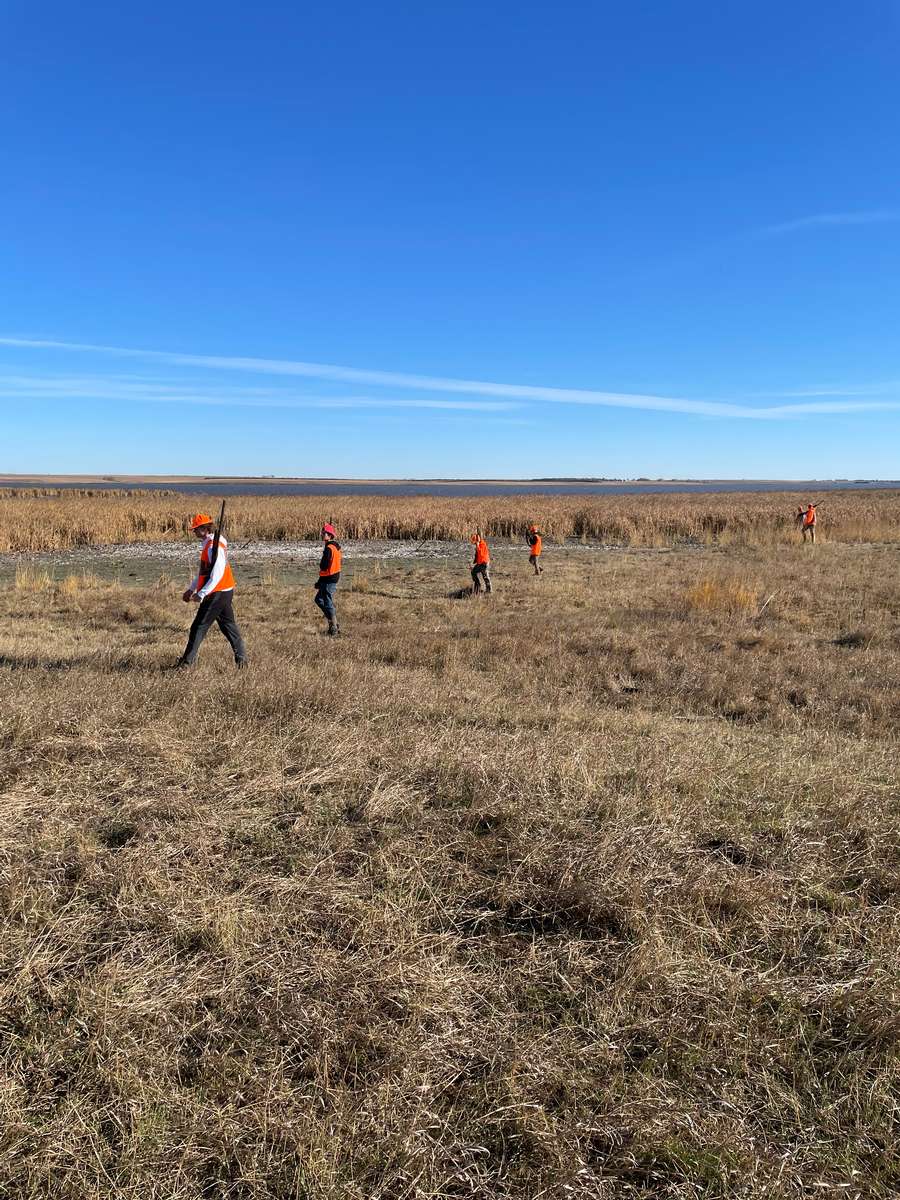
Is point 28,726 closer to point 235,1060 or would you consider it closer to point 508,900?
point 235,1060

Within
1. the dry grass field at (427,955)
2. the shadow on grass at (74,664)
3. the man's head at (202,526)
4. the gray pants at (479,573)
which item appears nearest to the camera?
the dry grass field at (427,955)

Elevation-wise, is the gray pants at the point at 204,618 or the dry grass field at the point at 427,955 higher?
the gray pants at the point at 204,618

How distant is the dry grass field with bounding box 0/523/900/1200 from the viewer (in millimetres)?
2043

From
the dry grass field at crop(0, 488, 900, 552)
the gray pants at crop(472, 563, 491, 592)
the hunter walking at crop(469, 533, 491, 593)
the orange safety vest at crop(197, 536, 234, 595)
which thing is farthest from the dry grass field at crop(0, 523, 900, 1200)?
the dry grass field at crop(0, 488, 900, 552)

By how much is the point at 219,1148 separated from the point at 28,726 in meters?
3.29

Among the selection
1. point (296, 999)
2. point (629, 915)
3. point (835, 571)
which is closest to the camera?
point (296, 999)

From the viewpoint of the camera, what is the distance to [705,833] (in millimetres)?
3730

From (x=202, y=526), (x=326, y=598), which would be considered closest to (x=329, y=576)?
(x=326, y=598)

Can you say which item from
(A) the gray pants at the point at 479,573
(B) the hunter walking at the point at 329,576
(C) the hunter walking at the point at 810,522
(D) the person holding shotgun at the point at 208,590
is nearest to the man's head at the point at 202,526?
(D) the person holding shotgun at the point at 208,590

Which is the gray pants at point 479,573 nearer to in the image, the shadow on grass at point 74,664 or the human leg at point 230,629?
the human leg at point 230,629

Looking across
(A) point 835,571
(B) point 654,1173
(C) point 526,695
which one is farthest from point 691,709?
(A) point 835,571

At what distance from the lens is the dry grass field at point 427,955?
6.70ft

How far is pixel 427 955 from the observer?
9.03 feet

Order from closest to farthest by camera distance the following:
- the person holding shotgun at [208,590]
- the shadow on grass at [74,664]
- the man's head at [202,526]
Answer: the shadow on grass at [74,664]
the person holding shotgun at [208,590]
the man's head at [202,526]
